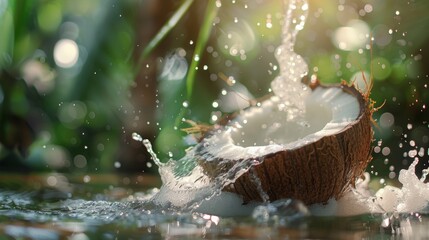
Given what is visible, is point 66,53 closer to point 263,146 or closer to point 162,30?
point 162,30

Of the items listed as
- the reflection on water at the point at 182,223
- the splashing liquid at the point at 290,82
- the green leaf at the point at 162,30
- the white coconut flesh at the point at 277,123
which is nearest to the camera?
the reflection on water at the point at 182,223

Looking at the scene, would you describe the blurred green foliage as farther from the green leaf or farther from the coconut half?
the coconut half

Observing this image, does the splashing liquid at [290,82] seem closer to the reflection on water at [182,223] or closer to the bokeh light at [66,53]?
the reflection on water at [182,223]

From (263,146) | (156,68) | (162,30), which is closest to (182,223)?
(263,146)

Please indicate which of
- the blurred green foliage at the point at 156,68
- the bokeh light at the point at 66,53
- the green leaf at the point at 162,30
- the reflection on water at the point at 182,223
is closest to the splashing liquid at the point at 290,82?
the reflection on water at the point at 182,223

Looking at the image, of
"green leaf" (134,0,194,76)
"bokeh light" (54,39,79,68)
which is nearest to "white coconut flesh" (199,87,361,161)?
"green leaf" (134,0,194,76)

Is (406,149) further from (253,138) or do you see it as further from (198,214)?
(198,214)

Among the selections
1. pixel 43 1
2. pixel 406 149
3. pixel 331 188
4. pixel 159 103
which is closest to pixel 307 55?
pixel 406 149
